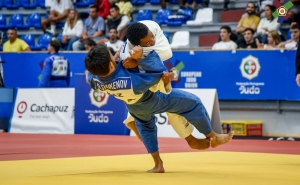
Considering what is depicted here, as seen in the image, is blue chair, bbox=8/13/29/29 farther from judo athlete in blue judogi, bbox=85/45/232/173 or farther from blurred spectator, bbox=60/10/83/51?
judo athlete in blue judogi, bbox=85/45/232/173

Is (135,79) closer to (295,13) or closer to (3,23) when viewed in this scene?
(295,13)

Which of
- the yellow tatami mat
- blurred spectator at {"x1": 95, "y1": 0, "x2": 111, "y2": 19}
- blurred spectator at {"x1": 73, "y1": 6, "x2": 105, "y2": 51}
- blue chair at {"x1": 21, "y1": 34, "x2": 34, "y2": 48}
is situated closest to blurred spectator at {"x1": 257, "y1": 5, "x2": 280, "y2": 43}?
blurred spectator at {"x1": 73, "y1": 6, "x2": 105, "y2": 51}

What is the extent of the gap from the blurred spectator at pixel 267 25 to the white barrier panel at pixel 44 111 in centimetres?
430

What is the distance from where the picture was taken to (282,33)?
1438cm

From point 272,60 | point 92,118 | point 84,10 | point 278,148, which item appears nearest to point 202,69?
point 272,60

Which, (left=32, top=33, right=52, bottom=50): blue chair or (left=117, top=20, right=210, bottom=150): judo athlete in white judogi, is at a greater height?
(left=117, top=20, right=210, bottom=150): judo athlete in white judogi

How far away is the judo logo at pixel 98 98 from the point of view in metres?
13.0

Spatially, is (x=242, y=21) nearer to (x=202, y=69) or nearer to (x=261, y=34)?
(x=261, y=34)

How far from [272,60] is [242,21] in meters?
2.86

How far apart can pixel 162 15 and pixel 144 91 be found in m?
11.3

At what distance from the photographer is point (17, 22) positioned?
1983cm

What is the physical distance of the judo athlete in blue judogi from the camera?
5621 mm

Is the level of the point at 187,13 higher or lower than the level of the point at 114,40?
higher

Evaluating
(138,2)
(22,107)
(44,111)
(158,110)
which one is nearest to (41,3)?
(138,2)
